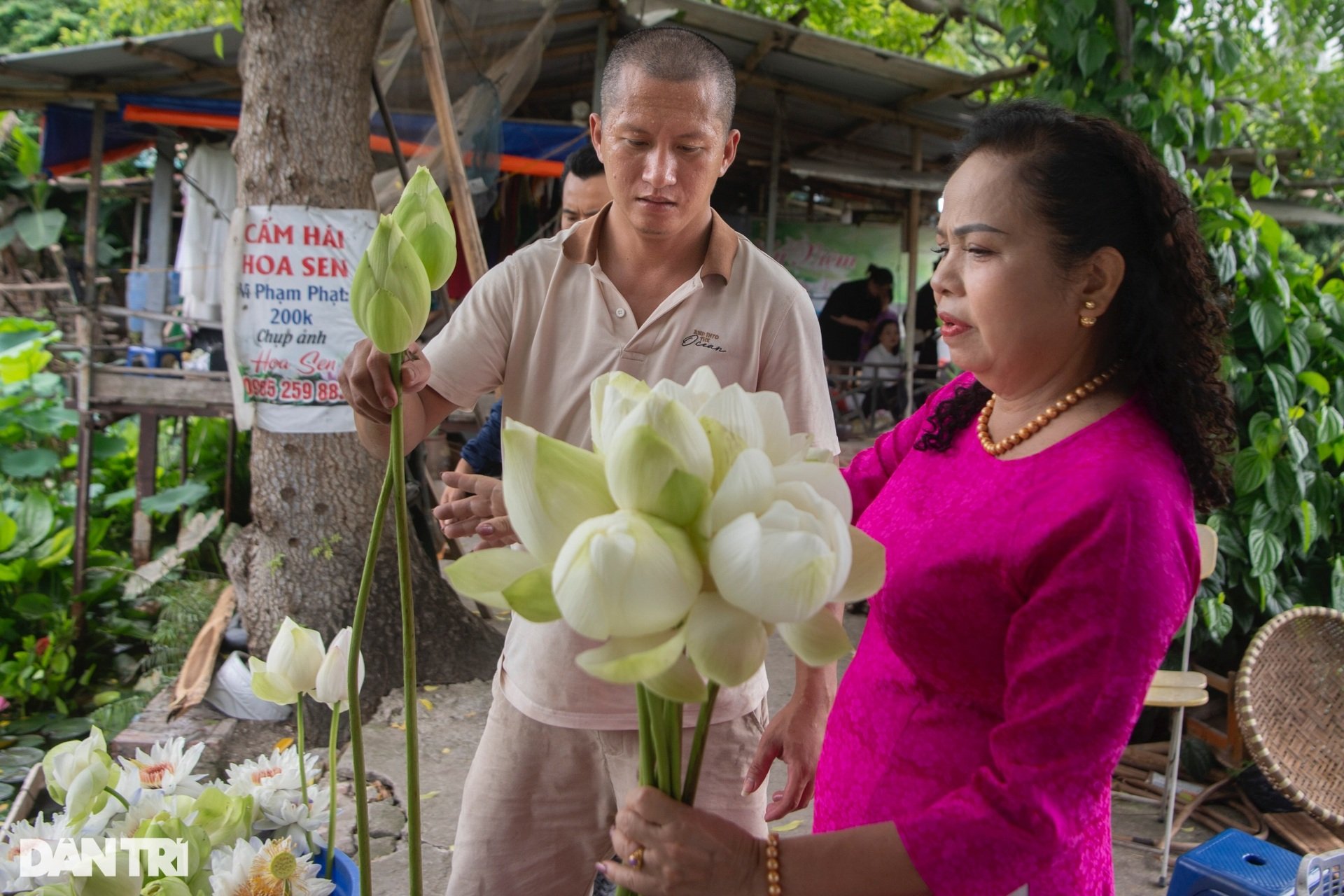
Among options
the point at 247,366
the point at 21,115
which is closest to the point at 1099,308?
the point at 247,366

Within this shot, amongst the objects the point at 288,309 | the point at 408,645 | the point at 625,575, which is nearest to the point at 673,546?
the point at 625,575

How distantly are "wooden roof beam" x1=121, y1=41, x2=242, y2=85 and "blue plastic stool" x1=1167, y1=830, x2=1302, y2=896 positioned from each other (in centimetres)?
525

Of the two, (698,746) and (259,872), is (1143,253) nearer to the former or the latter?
(698,746)

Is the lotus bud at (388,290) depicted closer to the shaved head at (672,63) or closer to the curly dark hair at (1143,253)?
the curly dark hair at (1143,253)

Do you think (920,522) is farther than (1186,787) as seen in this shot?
No

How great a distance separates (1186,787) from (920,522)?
3.11 m

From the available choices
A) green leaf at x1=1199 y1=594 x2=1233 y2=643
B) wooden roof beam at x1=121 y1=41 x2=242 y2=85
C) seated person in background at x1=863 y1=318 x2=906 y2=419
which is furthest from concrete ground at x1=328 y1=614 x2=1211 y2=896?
seated person in background at x1=863 y1=318 x2=906 y2=419

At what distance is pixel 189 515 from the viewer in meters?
5.08

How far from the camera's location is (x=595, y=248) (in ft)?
5.25

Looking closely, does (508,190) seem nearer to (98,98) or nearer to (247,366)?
(98,98)

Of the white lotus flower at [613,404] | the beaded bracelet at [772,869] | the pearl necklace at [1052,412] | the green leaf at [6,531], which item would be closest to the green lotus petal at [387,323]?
the white lotus flower at [613,404]

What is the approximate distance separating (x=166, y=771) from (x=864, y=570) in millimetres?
793

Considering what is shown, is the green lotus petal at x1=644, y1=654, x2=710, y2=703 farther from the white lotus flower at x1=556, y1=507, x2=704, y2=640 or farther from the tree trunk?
the tree trunk

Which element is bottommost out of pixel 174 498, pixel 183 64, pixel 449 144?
pixel 174 498
